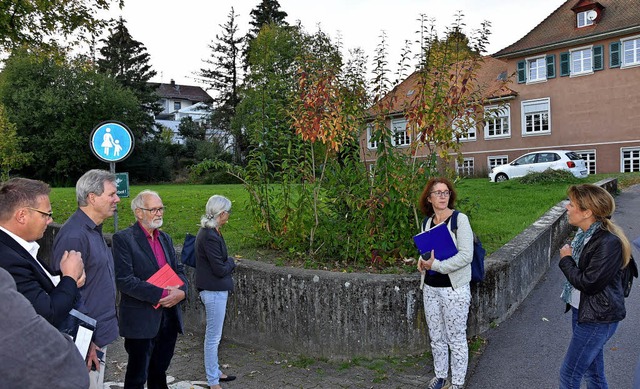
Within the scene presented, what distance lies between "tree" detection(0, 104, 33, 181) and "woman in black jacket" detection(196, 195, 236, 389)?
123ft

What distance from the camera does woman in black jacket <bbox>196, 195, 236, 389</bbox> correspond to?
4652 mm

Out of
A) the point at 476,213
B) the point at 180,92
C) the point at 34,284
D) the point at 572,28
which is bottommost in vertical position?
the point at 476,213

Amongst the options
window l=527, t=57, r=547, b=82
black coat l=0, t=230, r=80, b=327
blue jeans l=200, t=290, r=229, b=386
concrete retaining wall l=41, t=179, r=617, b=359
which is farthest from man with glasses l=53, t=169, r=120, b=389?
window l=527, t=57, r=547, b=82

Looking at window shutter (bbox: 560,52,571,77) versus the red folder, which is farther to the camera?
window shutter (bbox: 560,52,571,77)

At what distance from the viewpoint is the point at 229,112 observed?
51.5 m

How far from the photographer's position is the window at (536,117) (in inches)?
1340

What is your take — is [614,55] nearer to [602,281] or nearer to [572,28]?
[572,28]

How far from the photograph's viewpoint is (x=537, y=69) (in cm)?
3422

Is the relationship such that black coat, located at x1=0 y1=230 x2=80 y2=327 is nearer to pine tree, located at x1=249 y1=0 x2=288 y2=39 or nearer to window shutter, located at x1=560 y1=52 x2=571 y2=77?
window shutter, located at x1=560 y1=52 x2=571 y2=77

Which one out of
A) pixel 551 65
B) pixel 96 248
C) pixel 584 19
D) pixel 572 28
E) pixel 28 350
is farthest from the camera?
pixel 551 65

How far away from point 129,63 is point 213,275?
54.8 meters

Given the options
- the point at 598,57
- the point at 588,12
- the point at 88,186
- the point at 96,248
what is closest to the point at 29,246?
the point at 96,248

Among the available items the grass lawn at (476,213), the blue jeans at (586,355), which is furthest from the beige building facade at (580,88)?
the blue jeans at (586,355)

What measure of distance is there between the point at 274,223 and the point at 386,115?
7.05ft
